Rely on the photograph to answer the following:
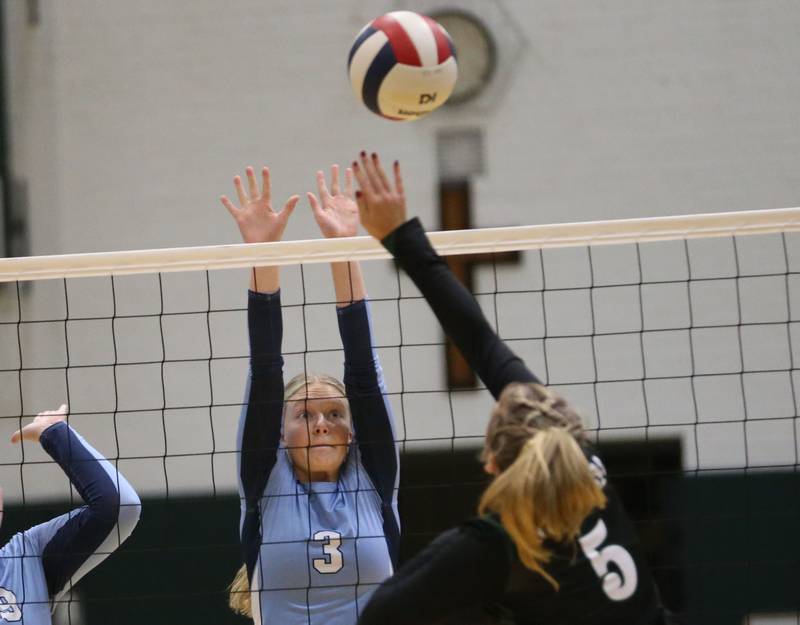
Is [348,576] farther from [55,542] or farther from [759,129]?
[759,129]

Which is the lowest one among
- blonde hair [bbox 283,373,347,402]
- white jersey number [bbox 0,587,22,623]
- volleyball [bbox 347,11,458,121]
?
white jersey number [bbox 0,587,22,623]

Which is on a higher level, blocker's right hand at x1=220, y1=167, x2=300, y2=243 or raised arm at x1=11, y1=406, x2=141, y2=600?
blocker's right hand at x1=220, y1=167, x2=300, y2=243

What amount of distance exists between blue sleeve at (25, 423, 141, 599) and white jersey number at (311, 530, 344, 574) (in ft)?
2.03

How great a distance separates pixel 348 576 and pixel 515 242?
1170 mm

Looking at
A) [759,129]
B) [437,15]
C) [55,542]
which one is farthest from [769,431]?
[55,542]

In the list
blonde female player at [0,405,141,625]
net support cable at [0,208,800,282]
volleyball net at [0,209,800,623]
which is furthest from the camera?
volleyball net at [0,209,800,623]

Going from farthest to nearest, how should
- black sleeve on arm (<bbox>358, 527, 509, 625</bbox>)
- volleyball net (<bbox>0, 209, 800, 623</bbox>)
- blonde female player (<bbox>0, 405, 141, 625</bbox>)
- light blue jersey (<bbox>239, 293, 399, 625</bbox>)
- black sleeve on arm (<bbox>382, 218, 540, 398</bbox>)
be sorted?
volleyball net (<bbox>0, 209, 800, 623</bbox>) < blonde female player (<bbox>0, 405, 141, 625</bbox>) < light blue jersey (<bbox>239, 293, 399, 625</bbox>) < black sleeve on arm (<bbox>382, 218, 540, 398</bbox>) < black sleeve on arm (<bbox>358, 527, 509, 625</bbox>)

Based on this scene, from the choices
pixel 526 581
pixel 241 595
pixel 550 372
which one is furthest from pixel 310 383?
pixel 550 372

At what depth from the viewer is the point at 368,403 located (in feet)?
10.8

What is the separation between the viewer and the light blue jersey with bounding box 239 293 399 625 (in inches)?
124

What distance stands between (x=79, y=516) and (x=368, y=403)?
96 cm

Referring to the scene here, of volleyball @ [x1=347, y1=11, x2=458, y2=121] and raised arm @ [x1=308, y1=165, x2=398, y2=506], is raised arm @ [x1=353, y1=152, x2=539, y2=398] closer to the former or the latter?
volleyball @ [x1=347, y1=11, x2=458, y2=121]

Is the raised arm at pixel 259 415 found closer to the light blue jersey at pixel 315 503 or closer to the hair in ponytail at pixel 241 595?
the light blue jersey at pixel 315 503

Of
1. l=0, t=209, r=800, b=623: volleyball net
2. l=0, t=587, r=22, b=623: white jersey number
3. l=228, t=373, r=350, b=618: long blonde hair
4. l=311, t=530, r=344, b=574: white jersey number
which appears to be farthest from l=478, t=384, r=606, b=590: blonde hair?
l=0, t=209, r=800, b=623: volleyball net
